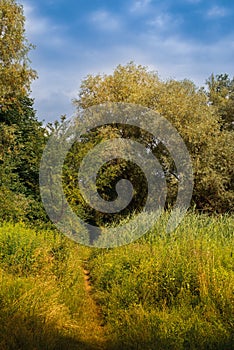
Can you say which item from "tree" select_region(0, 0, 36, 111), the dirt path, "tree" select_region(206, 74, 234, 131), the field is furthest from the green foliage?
"tree" select_region(206, 74, 234, 131)

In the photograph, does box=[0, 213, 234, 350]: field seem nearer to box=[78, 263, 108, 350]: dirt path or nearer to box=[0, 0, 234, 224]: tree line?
box=[78, 263, 108, 350]: dirt path

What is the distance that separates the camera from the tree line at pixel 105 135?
1538 centimetres

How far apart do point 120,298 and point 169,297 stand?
906mm

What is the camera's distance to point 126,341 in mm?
5461

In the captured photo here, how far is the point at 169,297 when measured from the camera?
693 cm

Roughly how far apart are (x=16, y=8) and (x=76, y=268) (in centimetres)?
1101

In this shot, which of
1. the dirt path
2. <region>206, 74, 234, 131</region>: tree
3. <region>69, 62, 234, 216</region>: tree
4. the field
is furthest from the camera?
<region>206, 74, 234, 131</region>: tree

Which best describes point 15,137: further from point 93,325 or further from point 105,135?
point 93,325

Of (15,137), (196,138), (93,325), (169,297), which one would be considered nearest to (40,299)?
(93,325)

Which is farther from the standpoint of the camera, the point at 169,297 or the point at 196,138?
the point at 196,138

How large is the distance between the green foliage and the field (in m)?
0.01

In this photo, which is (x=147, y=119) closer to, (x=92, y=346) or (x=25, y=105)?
(x=25, y=105)

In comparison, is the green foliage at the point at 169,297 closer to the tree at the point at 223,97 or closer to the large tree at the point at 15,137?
the large tree at the point at 15,137

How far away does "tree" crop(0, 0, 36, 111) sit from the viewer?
15.0 m
